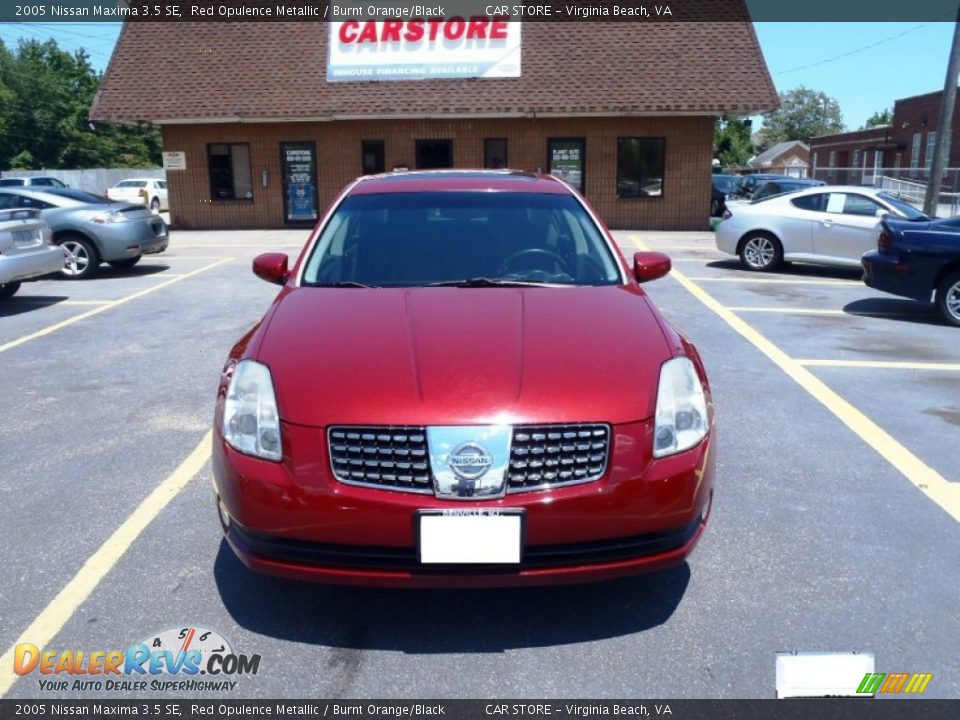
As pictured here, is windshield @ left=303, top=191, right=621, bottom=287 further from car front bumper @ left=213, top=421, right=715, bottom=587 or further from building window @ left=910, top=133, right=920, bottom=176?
building window @ left=910, top=133, right=920, bottom=176

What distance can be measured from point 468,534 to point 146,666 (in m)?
1.22

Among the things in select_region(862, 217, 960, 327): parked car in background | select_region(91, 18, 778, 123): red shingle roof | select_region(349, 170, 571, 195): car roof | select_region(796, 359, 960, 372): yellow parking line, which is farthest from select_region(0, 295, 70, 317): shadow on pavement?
select_region(91, 18, 778, 123): red shingle roof

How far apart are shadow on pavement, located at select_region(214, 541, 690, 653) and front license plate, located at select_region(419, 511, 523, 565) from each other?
460mm

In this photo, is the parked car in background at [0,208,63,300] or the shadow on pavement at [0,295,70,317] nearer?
the parked car in background at [0,208,63,300]

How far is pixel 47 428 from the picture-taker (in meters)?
5.52

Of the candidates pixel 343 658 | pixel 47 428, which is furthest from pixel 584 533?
pixel 47 428

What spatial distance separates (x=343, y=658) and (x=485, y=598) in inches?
25.4

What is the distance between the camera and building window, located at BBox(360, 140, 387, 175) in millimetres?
22328

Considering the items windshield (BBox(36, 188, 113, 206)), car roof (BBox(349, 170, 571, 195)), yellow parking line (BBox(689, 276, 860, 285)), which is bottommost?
yellow parking line (BBox(689, 276, 860, 285))

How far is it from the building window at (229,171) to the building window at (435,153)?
4.60 m

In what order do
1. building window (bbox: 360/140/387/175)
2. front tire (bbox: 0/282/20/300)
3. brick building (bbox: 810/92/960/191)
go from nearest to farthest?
front tire (bbox: 0/282/20/300), building window (bbox: 360/140/387/175), brick building (bbox: 810/92/960/191)

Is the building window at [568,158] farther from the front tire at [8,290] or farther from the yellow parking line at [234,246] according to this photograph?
the front tire at [8,290]

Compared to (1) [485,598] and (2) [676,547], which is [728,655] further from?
(1) [485,598]

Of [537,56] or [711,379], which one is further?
[537,56]
